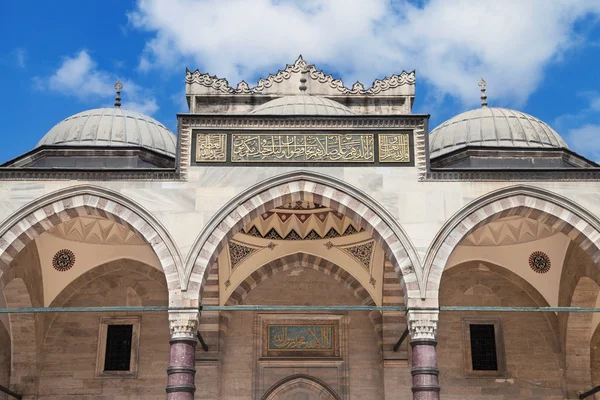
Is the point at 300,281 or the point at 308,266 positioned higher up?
the point at 308,266

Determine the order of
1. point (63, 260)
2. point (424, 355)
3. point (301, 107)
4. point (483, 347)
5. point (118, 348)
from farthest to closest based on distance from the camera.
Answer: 1. point (483, 347)
2. point (118, 348)
3. point (63, 260)
4. point (301, 107)
5. point (424, 355)

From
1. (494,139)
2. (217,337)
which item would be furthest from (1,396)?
(494,139)

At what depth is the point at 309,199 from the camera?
1053cm

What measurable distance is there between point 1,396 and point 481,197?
24.5ft

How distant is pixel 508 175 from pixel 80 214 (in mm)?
5520

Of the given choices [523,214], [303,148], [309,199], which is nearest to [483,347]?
[523,214]

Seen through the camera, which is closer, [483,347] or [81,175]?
[81,175]

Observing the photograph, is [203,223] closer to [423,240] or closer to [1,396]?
[423,240]

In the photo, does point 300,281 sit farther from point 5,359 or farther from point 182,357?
point 5,359

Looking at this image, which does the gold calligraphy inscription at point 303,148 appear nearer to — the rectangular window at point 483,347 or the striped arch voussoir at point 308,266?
the striped arch voussoir at point 308,266

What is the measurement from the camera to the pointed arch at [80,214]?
33.1ft

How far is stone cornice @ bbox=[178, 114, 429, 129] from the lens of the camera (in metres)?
10.8

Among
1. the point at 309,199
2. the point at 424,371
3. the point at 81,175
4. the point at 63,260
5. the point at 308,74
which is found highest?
the point at 308,74

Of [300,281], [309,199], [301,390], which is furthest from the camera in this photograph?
[300,281]
